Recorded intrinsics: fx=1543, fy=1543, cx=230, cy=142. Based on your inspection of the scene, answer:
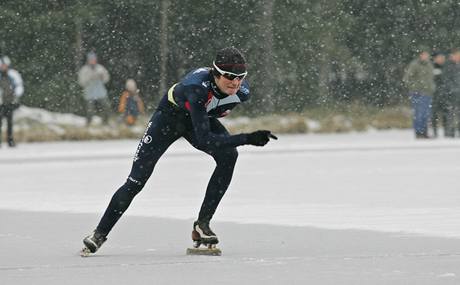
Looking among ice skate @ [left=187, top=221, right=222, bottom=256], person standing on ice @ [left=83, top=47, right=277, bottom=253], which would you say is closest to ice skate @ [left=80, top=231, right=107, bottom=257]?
person standing on ice @ [left=83, top=47, right=277, bottom=253]

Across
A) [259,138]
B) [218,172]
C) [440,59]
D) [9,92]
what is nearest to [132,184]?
[218,172]

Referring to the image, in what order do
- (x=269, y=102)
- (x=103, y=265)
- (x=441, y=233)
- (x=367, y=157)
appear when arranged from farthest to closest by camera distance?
1. (x=269, y=102)
2. (x=367, y=157)
3. (x=441, y=233)
4. (x=103, y=265)

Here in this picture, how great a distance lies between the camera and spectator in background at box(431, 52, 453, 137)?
3011 cm

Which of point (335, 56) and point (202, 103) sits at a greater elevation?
point (202, 103)

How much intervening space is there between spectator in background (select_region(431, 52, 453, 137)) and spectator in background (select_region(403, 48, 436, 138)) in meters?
0.45

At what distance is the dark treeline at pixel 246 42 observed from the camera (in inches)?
1502

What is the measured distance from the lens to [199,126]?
33.8 feet

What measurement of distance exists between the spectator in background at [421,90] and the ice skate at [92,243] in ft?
63.2

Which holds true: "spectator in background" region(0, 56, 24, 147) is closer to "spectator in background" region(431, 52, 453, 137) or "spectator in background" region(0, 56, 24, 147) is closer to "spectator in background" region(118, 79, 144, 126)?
"spectator in background" region(118, 79, 144, 126)

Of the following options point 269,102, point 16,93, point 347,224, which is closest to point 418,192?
point 347,224

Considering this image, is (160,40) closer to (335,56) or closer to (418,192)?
(335,56)

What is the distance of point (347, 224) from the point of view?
43.1ft

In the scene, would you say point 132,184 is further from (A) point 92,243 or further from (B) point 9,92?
(B) point 9,92

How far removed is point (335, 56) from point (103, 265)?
105 feet
